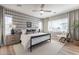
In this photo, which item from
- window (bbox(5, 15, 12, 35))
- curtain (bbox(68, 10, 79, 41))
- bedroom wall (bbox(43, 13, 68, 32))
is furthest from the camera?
window (bbox(5, 15, 12, 35))

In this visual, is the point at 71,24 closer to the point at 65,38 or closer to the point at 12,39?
the point at 65,38

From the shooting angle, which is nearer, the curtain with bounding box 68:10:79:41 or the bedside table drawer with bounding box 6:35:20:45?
the curtain with bounding box 68:10:79:41

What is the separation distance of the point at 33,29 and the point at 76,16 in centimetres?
206

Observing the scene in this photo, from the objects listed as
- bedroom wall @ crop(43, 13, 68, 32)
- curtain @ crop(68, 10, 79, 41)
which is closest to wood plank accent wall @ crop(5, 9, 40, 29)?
bedroom wall @ crop(43, 13, 68, 32)

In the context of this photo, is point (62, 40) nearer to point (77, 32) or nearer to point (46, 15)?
point (77, 32)

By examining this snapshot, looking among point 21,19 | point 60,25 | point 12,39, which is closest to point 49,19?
point 60,25

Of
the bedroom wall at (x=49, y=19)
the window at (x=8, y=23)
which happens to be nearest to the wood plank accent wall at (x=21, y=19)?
the window at (x=8, y=23)

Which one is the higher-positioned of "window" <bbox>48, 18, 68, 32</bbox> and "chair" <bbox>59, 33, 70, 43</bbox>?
"window" <bbox>48, 18, 68, 32</bbox>

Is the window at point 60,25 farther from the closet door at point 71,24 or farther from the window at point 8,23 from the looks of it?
the window at point 8,23

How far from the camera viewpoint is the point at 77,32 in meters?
3.28

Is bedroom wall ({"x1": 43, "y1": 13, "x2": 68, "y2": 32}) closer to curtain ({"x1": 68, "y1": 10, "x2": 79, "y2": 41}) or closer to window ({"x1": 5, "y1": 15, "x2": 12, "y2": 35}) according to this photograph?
curtain ({"x1": 68, "y1": 10, "x2": 79, "y2": 41})

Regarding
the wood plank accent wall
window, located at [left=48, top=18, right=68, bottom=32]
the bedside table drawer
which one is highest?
the wood plank accent wall
